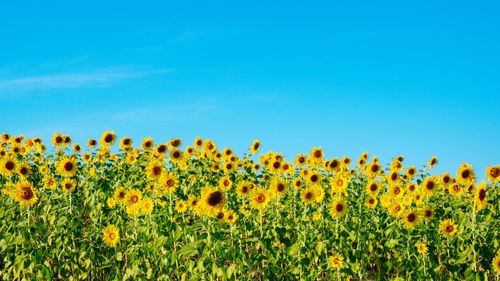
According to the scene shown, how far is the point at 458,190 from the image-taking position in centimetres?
1012

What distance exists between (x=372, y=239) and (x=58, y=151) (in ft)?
29.4

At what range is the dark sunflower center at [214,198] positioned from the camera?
6.96m

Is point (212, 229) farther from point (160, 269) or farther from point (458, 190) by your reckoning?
point (458, 190)

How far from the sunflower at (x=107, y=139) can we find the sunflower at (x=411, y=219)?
25.4ft

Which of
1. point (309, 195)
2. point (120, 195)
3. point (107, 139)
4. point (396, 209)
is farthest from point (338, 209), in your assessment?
point (107, 139)

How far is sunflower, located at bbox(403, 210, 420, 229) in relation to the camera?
804 centimetres

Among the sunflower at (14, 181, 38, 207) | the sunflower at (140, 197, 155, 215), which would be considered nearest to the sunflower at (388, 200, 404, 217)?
the sunflower at (140, 197, 155, 215)

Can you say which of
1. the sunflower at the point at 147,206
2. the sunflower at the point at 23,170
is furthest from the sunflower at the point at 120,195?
the sunflower at the point at 23,170

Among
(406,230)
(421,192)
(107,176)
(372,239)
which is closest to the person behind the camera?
(406,230)

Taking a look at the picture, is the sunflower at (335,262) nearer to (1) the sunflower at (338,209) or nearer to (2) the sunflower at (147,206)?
(1) the sunflower at (338,209)

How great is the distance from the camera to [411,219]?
8055mm

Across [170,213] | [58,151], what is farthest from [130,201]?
[58,151]

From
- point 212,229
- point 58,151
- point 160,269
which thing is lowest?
point 160,269

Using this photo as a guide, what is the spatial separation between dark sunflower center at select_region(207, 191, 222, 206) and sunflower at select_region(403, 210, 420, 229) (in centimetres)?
271
